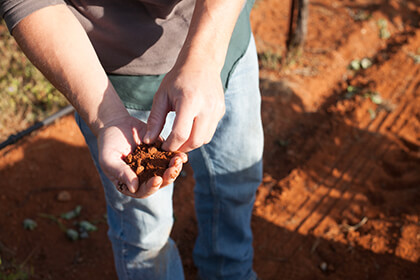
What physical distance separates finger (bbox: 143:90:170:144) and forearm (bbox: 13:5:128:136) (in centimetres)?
12

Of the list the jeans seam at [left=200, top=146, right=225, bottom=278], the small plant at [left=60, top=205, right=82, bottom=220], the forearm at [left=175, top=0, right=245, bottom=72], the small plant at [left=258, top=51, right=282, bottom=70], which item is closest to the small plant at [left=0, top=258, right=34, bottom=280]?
the small plant at [left=60, top=205, right=82, bottom=220]

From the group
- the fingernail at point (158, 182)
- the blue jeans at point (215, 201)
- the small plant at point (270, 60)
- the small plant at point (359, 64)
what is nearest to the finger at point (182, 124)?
the fingernail at point (158, 182)

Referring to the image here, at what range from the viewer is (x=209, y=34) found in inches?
47.7

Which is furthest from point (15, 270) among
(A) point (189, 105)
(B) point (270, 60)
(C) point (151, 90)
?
(B) point (270, 60)

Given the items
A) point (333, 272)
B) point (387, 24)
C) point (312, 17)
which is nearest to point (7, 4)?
point (333, 272)

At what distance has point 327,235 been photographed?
101 inches

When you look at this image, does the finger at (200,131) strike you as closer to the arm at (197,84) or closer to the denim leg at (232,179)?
the arm at (197,84)

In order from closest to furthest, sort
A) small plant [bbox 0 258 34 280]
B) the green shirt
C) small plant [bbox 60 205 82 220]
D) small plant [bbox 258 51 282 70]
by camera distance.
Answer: the green shirt, small plant [bbox 0 258 34 280], small plant [bbox 60 205 82 220], small plant [bbox 258 51 282 70]

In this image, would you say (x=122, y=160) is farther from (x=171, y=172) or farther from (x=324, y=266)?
(x=324, y=266)

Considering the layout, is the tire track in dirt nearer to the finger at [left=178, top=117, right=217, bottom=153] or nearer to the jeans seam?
the jeans seam

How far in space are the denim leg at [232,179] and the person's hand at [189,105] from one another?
0.37 metres

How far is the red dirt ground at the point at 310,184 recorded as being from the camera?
8.04 ft

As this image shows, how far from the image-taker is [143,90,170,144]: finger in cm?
119

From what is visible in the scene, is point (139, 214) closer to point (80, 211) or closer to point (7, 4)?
point (7, 4)
